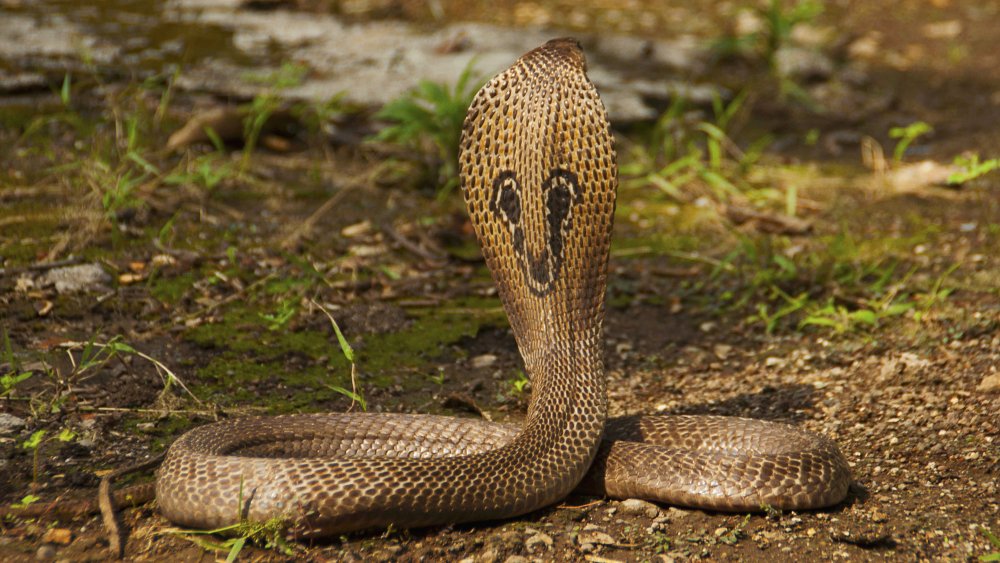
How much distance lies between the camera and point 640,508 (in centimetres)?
303

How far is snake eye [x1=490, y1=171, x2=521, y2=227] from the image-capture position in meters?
3.29

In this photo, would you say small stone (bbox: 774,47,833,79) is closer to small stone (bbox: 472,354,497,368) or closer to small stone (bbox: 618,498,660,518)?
small stone (bbox: 472,354,497,368)

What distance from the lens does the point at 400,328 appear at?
443 cm

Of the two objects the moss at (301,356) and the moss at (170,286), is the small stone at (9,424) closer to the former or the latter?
the moss at (301,356)

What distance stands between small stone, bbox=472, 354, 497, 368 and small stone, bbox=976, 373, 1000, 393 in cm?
190

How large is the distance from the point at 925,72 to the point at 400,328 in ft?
19.3

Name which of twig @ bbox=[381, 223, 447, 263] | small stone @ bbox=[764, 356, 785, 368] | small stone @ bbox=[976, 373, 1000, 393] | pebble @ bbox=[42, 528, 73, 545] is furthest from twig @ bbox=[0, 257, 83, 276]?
small stone @ bbox=[976, 373, 1000, 393]

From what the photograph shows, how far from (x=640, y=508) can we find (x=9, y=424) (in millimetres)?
2118

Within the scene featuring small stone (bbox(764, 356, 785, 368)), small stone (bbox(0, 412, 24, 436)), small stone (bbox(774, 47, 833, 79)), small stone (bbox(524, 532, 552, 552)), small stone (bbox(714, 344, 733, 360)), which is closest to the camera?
small stone (bbox(524, 532, 552, 552))

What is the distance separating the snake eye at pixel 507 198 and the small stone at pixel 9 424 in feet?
5.76

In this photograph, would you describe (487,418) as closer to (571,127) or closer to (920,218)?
(571,127)

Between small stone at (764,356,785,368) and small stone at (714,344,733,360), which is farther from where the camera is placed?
small stone at (714,344,733,360)

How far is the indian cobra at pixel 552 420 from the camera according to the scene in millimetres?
2910

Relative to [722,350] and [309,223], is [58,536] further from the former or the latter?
[722,350]
